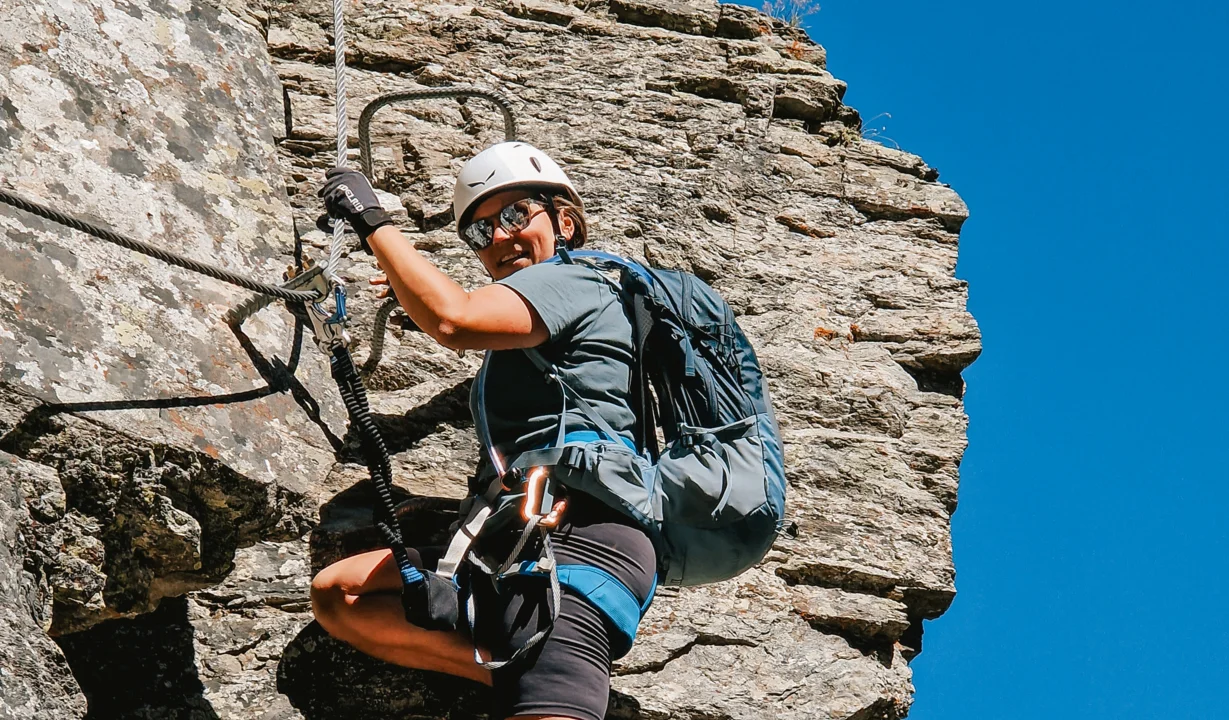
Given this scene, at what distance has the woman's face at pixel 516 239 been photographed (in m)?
5.34

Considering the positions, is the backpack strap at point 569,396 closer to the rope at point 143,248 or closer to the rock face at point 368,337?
the rope at point 143,248

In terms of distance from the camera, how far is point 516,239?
5352mm

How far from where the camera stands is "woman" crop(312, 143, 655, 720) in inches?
176

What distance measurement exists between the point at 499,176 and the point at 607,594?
1.82 meters

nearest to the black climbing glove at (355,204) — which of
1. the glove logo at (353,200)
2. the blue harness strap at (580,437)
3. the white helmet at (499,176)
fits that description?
the glove logo at (353,200)

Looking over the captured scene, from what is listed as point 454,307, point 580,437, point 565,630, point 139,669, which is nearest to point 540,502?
point 580,437

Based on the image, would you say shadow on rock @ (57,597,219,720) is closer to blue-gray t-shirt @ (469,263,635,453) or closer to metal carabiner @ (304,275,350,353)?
metal carabiner @ (304,275,350,353)

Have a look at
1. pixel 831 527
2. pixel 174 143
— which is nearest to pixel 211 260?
pixel 174 143

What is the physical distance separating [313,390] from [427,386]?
3.19 ft

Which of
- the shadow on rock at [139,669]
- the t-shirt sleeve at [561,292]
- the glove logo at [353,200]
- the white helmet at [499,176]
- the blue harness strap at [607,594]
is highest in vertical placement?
the white helmet at [499,176]

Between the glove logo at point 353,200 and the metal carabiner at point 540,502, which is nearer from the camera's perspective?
the metal carabiner at point 540,502

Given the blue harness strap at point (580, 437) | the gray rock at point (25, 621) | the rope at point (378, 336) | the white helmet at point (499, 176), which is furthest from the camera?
the rope at point (378, 336)

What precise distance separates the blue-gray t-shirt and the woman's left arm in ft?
0.39

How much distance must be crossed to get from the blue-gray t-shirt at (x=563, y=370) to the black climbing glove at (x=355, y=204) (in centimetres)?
50
